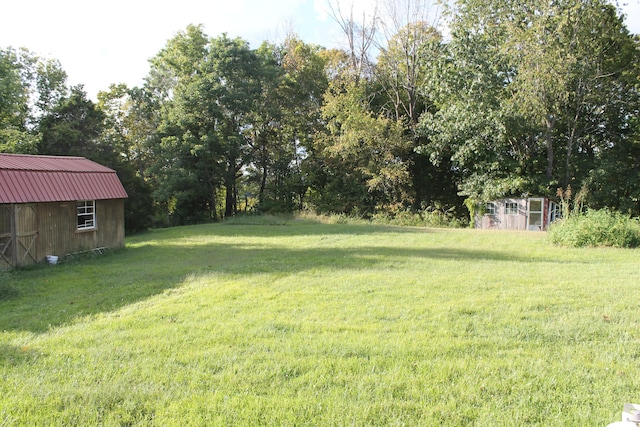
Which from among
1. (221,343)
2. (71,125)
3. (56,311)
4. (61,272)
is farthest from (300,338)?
(71,125)

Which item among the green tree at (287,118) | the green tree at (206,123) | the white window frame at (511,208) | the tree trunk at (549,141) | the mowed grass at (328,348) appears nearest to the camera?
the mowed grass at (328,348)

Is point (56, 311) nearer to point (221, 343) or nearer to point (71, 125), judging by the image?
point (221, 343)

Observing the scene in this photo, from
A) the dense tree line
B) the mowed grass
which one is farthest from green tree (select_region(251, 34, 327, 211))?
the mowed grass

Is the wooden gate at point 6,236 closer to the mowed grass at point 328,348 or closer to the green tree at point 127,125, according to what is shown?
the mowed grass at point 328,348

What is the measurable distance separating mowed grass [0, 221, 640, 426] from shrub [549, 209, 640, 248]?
3.60 m

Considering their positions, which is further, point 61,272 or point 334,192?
point 334,192

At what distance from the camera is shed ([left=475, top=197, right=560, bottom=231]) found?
64.8ft

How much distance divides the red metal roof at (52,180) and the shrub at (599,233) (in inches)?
564

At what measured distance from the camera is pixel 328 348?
4.26 m

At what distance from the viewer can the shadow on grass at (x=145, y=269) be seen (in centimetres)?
646

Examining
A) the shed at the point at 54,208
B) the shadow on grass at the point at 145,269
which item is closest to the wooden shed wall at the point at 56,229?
the shed at the point at 54,208

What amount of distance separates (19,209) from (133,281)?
17.7 feet

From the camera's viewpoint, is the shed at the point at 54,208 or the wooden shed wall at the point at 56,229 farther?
the wooden shed wall at the point at 56,229

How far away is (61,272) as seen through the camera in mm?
10656
